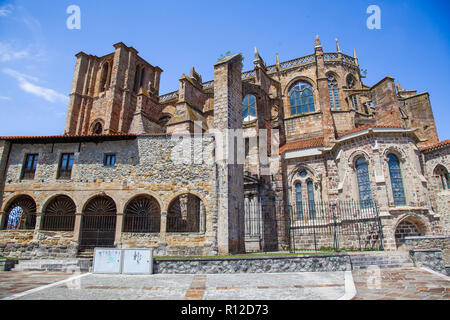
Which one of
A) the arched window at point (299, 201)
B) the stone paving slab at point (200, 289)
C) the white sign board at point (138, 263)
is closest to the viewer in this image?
the stone paving slab at point (200, 289)

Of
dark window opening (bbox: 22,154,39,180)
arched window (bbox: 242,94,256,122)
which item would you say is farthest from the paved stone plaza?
arched window (bbox: 242,94,256,122)

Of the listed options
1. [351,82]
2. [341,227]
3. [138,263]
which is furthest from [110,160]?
[351,82]

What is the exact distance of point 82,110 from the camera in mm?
26688

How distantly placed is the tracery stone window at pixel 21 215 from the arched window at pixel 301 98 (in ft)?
66.5

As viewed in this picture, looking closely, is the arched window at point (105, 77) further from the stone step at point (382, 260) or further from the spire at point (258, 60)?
→ the stone step at point (382, 260)

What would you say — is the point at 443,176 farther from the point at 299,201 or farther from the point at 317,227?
the point at 299,201

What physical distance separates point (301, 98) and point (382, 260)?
56.9 feet

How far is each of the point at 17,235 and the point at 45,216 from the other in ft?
5.03

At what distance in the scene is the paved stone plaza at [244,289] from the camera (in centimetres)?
529

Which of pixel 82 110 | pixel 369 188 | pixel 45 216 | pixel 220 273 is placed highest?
pixel 82 110

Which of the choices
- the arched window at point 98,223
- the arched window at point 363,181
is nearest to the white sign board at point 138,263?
the arched window at point 98,223
